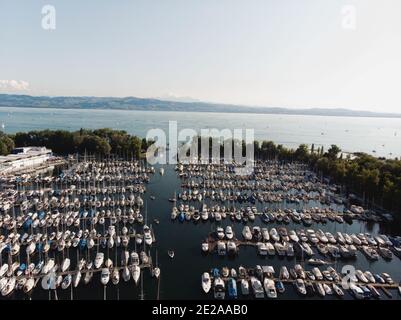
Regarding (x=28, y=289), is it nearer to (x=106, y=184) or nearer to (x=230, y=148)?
(x=106, y=184)

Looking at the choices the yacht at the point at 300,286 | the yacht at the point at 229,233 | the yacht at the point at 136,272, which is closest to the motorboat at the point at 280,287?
the yacht at the point at 300,286

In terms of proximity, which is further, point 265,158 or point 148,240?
point 265,158

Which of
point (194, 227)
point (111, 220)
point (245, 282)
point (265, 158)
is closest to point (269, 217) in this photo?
point (194, 227)

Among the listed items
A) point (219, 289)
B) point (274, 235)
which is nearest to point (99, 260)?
point (219, 289)

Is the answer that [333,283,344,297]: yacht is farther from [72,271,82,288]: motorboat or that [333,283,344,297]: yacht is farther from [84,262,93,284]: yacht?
[72,271,82,288]: motorboat

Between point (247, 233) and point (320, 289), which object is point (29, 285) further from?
point (320, 289)

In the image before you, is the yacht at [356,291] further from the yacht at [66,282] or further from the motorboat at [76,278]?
the yacht at [66,282]
